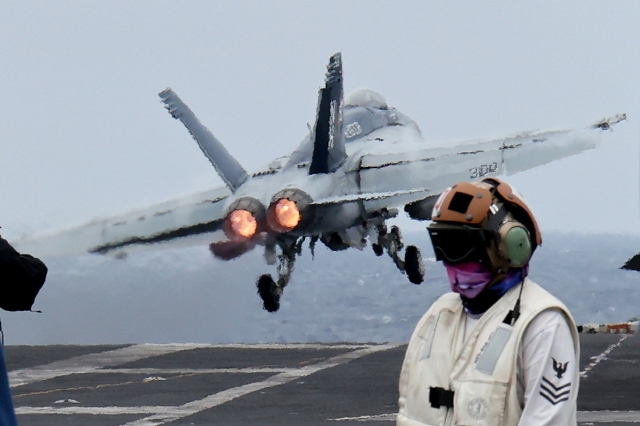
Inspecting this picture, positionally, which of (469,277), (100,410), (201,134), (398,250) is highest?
(201,134)

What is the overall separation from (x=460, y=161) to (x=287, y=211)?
1044cm

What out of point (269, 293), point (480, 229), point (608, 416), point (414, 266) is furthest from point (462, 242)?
point (414, 266)

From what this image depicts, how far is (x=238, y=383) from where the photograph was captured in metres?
21.8

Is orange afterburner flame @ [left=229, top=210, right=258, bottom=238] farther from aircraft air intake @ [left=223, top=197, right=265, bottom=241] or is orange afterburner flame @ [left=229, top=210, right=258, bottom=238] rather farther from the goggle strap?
the goggle strap

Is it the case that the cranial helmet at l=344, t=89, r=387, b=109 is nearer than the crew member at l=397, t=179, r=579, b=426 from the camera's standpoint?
No

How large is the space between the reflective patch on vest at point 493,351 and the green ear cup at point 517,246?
0.29 m

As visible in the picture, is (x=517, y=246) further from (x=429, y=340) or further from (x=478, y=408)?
(x=478, y=408)

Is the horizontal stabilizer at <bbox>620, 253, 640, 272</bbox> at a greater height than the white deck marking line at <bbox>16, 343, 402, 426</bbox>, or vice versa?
the horizontal stabilizer at <bbox>620, 253, 640, 272</bbox>

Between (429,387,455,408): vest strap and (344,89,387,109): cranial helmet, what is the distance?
108 feet

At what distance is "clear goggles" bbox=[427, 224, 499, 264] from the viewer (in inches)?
202

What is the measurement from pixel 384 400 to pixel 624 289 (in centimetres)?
9606

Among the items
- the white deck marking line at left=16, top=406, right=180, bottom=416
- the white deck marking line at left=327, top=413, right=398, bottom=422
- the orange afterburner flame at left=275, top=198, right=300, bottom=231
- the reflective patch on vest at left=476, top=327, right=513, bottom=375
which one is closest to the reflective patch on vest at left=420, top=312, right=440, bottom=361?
the reflective patch on vest at left=476, top=327, right=513, bottom=375

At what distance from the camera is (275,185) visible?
30.7 metres

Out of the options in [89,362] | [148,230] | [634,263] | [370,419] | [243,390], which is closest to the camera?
[370,419]
